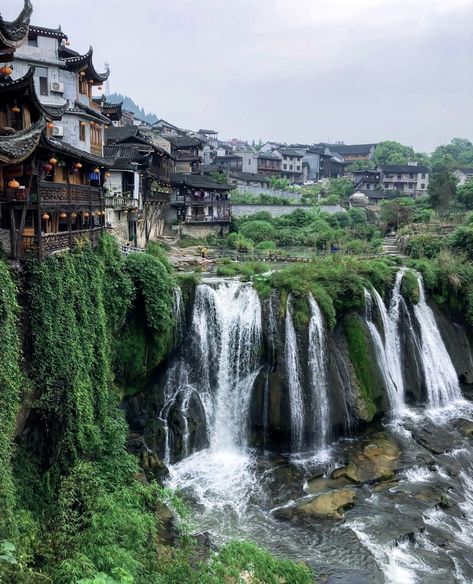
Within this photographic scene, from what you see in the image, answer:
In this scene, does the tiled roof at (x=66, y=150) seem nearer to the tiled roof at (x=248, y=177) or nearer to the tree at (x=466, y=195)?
the tree at (x=466, y=195)

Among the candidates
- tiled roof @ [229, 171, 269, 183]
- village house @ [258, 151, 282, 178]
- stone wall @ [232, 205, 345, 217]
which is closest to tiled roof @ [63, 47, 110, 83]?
stone wall @ [232, 205, 345, 217]

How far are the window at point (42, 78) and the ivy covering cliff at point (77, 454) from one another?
11.9m

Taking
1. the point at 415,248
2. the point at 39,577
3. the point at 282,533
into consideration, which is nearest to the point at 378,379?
the point at 282,533

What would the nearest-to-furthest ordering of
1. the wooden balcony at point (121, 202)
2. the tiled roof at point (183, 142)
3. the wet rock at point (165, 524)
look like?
the wet rock at point (165, 524) < the wooden balcony at point (121, 202) < the tiled roof at point (183, 142)

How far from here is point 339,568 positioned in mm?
15266

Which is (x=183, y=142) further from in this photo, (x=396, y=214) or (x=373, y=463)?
(x=373, y=463)

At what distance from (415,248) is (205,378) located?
73.0 feet

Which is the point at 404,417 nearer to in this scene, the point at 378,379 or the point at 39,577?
the point at 378,379

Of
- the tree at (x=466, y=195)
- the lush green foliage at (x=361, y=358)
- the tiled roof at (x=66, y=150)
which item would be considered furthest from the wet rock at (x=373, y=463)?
the tree at (x=466, y=195)

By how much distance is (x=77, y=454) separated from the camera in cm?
1501

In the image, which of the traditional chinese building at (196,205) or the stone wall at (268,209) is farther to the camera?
the stone wall at (268,209)

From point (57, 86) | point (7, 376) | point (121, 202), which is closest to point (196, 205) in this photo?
point (121, 202)

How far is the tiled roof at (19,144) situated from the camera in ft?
40.9

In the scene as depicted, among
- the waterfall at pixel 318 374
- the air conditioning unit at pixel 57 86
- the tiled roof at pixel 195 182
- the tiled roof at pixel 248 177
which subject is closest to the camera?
the waterfall at pixel 318 374
